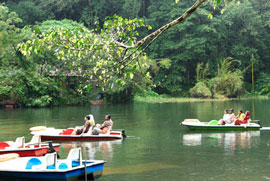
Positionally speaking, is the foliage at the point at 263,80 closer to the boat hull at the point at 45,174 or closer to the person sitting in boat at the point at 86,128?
the person sitting in boat at the point at 86,128

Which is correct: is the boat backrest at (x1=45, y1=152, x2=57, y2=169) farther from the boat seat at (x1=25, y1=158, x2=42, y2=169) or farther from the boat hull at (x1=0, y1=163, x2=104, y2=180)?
the boat seat at (x1=25, y1=158, x2=42, y2=169)

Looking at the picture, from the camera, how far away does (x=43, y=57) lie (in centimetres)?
3794

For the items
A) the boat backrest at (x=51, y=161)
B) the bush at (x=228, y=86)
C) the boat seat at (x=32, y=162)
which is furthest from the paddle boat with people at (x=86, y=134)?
the bush at (x=228, y=86)

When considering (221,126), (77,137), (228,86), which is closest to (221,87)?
(228,86)

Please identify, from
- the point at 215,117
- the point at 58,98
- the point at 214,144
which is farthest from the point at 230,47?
the point at 214,144

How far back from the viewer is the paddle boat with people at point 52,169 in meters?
9.56

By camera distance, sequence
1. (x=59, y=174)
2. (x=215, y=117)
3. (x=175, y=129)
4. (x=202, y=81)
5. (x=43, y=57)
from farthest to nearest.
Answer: (x=202, y=81) → (x=43, y=57) → (x=215, y=117) → (x=175, y=129) → (x=59, y=174)

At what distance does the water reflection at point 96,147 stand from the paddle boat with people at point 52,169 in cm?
323

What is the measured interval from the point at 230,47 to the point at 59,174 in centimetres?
4925

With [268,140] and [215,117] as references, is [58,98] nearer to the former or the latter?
[215,117]

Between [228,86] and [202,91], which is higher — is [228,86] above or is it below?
above

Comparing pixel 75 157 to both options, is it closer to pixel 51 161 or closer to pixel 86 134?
pixel 51 161

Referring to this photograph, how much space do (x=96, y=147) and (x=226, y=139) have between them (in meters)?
5.49

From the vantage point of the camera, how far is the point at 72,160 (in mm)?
10203
